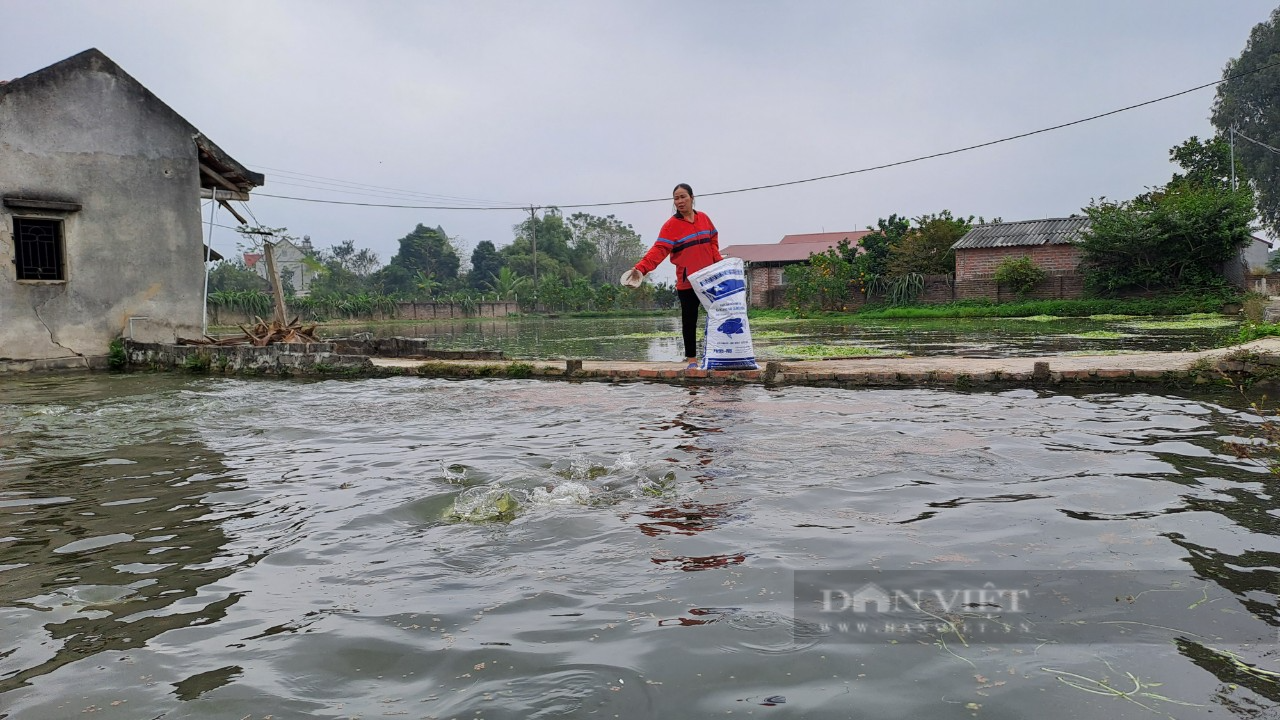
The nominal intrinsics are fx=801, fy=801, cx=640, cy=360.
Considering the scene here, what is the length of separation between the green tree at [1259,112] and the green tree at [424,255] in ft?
192

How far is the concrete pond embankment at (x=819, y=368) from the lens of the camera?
736 cm

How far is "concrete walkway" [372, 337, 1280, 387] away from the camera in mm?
7320

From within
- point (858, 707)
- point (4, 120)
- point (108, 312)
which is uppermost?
point (4, 120)

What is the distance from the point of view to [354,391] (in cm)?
899

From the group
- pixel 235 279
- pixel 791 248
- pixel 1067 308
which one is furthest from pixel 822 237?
pixel 235 279

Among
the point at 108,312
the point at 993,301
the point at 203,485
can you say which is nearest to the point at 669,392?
the point at 203,485

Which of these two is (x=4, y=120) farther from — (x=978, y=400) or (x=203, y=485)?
(x=978, y=400)

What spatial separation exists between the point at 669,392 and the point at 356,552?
16.5ft

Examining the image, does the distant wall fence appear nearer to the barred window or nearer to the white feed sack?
the barred window

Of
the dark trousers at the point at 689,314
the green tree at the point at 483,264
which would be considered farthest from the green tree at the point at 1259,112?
the dark trousers at the point at 689,314

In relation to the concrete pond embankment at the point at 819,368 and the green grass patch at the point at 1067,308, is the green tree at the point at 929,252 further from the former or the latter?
the concrete pond embankment at the point at 819,368

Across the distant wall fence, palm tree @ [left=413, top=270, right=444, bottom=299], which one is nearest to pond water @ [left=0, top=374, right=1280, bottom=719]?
the distant wall fence

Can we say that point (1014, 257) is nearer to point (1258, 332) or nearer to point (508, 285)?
point (1258, 332)

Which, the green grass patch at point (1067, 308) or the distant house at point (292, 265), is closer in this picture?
Answer: the green grass patch at point (1067, 308)
